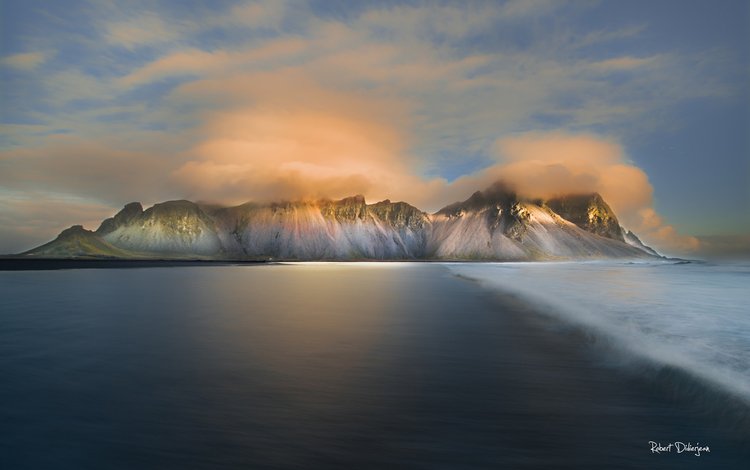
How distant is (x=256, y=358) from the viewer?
1847cm

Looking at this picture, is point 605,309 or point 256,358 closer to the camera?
point 256,358

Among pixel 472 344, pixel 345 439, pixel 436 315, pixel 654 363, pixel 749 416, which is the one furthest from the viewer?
pixel 436 315

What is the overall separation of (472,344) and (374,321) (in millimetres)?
9267

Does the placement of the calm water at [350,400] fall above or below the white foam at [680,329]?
below

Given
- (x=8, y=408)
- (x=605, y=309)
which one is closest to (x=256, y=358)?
(x=8, y=408)

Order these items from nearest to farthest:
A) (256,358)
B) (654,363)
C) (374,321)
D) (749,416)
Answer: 1. (749,416)
2. (654,363)
3. (256,358)
4. (374,321)

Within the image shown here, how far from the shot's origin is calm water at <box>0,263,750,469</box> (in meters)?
9.23

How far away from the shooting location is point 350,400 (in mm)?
12945

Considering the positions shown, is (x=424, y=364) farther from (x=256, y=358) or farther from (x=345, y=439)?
(x=345, y=439)

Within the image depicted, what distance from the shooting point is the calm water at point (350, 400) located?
9.23 meters

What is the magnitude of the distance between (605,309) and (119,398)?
31277 mm

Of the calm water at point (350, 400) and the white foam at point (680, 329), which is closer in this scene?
the calm water at point (350, 400)

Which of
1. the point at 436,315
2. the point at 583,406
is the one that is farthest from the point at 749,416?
the point at 436,315

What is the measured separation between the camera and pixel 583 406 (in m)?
12.3
